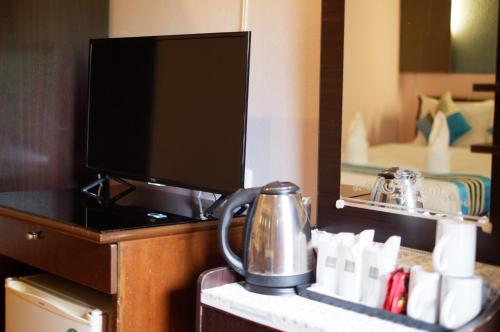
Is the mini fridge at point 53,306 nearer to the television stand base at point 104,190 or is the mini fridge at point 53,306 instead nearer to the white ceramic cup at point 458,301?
the television stand base at point 104,190

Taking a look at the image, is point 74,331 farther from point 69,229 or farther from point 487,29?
point 487,29

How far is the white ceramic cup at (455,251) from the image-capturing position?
4.53 ft

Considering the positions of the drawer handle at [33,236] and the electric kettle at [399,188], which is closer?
the electric kettle at [399,188]

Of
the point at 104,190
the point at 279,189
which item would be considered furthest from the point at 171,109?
the point at 279,189

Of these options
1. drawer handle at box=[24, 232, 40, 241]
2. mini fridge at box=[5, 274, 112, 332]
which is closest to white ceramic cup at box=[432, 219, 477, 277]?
mini fridge at box=[5, 274, 112, 332]

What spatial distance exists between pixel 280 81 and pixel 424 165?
2.17ft

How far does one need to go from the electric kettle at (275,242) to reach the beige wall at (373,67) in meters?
0.30

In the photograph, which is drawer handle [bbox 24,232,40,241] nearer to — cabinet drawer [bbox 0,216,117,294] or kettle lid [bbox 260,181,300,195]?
cabinet drawer [bbox 0,216,117,294]

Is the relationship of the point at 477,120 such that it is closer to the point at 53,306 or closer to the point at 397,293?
the point at 397,293

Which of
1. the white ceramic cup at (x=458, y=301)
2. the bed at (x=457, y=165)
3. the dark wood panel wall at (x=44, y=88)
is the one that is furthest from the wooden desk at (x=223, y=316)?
the dark wood panel wall at (x=44, y=88)

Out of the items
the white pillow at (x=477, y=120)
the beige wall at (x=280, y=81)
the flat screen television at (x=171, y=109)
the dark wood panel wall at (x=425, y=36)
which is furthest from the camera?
the beige wall at (x=280, y=81)

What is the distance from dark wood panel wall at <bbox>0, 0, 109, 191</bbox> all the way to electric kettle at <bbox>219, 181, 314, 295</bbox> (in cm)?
122

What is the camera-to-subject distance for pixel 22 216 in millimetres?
2033

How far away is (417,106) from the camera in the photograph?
1.68m
